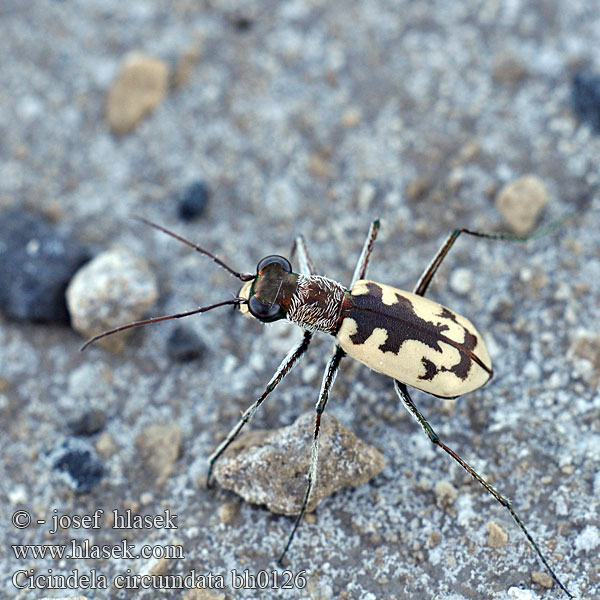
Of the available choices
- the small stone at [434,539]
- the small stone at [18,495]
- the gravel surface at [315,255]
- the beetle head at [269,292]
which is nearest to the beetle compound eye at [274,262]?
the beetle head at [269,292]

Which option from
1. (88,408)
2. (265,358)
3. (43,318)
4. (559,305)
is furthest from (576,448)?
(43,318)

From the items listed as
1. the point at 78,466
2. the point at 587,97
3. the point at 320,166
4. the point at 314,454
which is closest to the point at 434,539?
the point at 314,454

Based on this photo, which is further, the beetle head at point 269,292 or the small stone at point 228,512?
the small stone at point 228,512

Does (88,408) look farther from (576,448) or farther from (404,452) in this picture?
(576,448)

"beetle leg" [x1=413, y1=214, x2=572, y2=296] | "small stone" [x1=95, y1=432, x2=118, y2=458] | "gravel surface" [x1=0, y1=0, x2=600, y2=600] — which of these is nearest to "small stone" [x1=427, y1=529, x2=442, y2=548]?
"gravel surface" [x1=0, y1=0, x2=600, y2=600]

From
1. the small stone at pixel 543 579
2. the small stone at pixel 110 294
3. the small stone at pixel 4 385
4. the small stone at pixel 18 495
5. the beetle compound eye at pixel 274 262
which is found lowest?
the small stone at pixel 18 495

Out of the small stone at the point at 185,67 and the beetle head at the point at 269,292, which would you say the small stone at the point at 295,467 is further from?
the small stone at the point at 185,67

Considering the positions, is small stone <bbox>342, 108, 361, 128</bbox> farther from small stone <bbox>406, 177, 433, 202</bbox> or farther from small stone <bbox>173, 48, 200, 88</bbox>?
small stone <bbox>173, 48, 200, 88</bbox>
